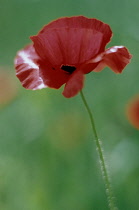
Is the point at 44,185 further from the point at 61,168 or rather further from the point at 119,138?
the point at 119,138

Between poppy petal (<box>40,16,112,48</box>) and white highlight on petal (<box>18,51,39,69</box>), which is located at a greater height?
poppy petal (<box>40,16,112,48</box>)

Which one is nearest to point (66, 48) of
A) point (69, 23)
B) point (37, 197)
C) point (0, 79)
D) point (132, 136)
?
point (69, 23)

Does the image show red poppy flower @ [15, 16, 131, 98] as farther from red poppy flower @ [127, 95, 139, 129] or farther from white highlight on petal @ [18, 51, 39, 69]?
red poppy flower @ [127, 95, 139, 129]

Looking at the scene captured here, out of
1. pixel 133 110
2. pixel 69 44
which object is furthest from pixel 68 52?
pixel 133 110

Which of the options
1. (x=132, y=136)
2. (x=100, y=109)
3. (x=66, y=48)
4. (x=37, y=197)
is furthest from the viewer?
(x=100, y=109)

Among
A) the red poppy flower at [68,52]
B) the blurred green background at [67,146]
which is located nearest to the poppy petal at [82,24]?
the red poppy flower at [68,52]

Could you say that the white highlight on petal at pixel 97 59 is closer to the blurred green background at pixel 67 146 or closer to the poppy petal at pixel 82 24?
the poppy petal at pixel 82 24

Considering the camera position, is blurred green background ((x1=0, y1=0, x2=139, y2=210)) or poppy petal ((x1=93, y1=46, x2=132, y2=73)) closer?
poppy petal ((x1=93, y1=46, x2=132, y2=73))

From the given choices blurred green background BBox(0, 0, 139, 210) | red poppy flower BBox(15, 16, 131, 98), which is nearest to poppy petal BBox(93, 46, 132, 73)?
red poppy flower BBox(15, 16, 131, 98)
